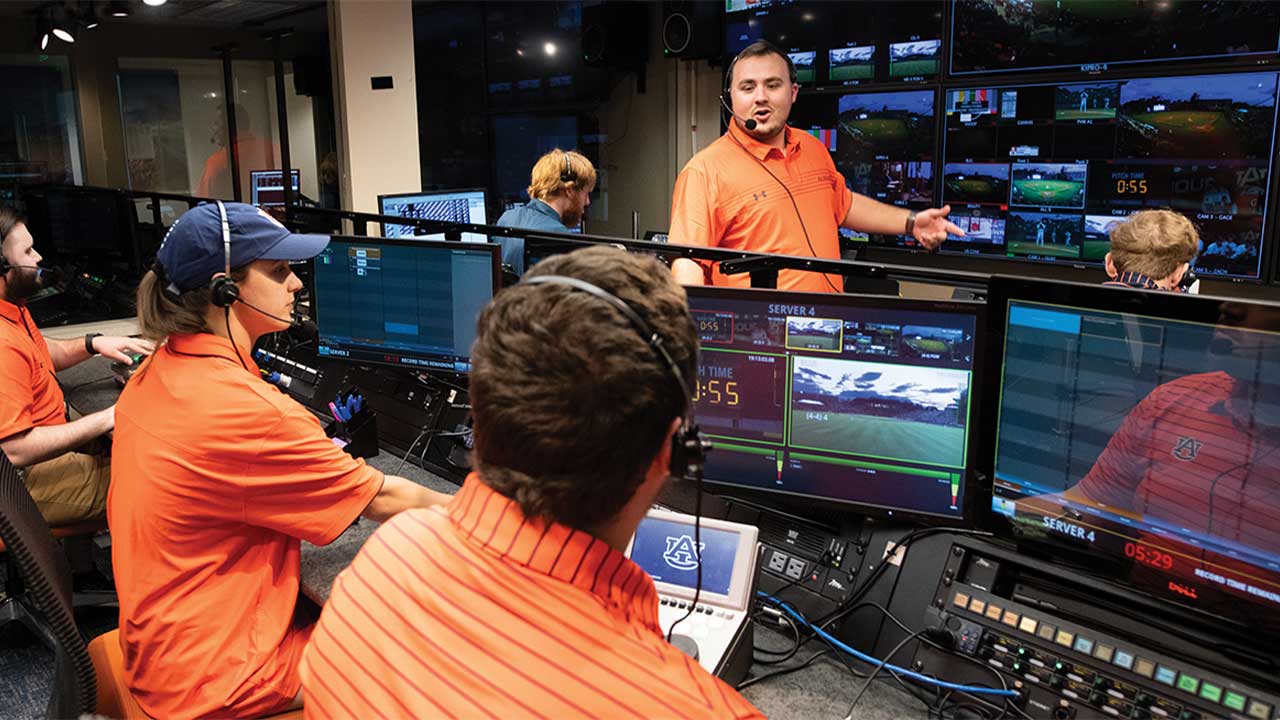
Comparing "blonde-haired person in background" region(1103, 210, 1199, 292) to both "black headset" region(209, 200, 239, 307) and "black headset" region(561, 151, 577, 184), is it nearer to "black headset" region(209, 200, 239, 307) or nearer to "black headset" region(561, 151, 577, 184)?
"black headset" region(561, 151, 577, 184)

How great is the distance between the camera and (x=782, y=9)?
15.8 ft

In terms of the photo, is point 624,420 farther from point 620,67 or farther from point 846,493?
point 620,67

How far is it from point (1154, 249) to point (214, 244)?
2.34 metres

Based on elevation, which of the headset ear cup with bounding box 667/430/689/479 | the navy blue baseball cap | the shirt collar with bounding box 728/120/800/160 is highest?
the shirt collar with bounding box 728/120/800/160

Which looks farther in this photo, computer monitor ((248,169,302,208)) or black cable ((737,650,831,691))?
computer monitor ((248,169,302,208))

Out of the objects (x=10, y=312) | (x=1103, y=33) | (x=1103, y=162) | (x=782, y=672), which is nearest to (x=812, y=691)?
(x=782, y=672)

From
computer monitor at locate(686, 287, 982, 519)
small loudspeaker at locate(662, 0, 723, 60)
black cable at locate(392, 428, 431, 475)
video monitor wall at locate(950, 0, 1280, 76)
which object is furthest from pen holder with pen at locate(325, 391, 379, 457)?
small loudspeaker at locate(662, 0, 723, 60)

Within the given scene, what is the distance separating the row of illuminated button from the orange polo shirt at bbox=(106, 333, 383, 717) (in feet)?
3.37

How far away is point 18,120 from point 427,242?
3232mm

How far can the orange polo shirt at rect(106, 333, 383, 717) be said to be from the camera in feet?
4.96

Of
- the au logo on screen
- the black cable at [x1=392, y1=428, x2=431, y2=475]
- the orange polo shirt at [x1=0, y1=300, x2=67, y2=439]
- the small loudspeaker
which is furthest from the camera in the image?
the small loudspeaker

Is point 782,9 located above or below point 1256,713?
above

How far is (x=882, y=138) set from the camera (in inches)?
179

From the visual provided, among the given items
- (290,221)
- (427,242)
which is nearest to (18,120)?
(290,221)
